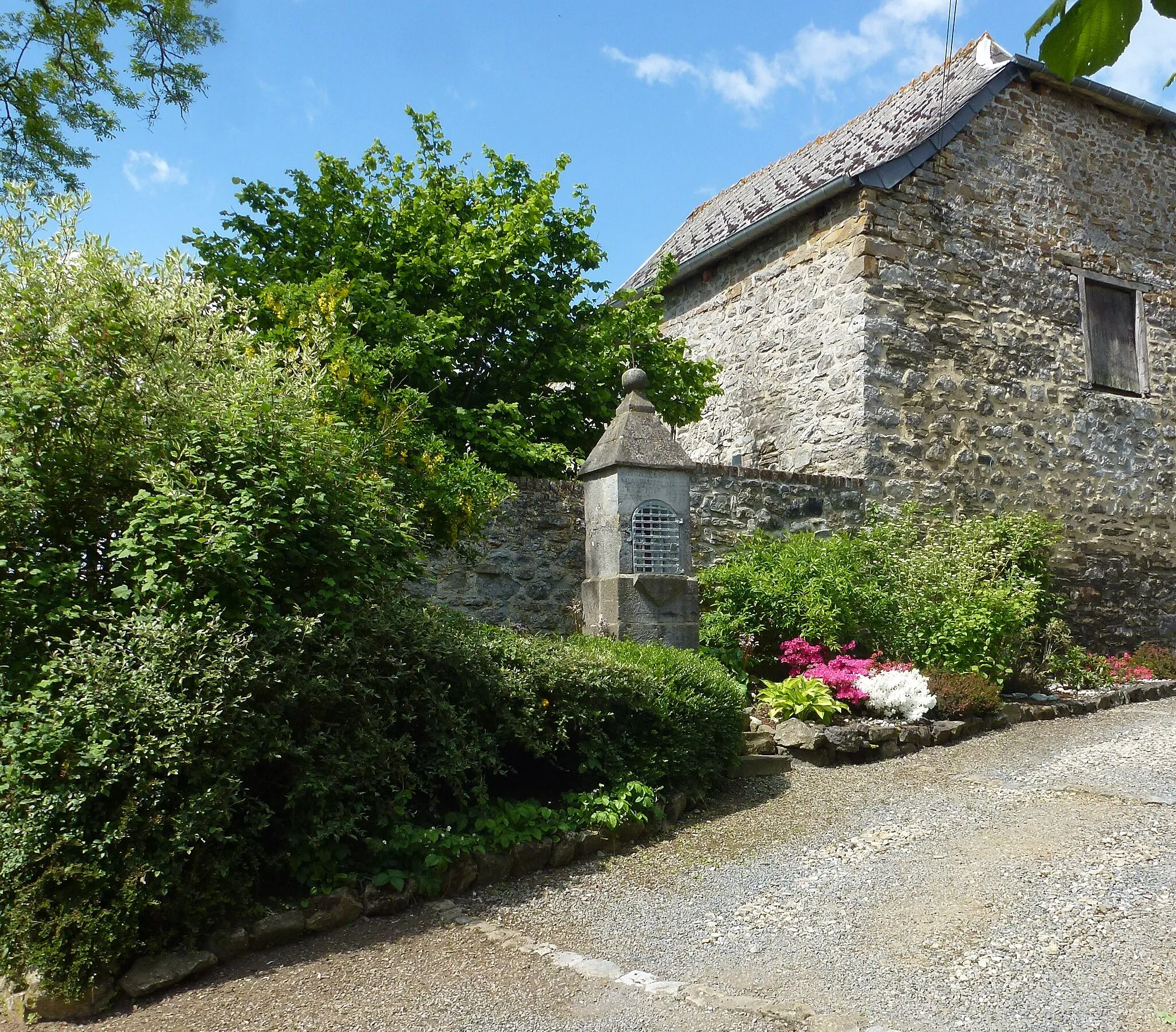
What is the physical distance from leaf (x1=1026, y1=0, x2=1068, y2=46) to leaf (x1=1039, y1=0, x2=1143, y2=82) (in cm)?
1

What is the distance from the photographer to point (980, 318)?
419 inches

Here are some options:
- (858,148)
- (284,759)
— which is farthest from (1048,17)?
(858,148)

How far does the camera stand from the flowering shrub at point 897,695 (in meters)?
7.10

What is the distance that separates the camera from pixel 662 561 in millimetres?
7406

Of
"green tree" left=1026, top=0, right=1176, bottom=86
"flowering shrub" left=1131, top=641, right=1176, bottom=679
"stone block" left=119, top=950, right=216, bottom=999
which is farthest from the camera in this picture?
"flowering shrub" left=1131, top=641, right=1176, bottom=679

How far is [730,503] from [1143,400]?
6.14m

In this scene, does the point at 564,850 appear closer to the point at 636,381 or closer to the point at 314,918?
the point at 314,918

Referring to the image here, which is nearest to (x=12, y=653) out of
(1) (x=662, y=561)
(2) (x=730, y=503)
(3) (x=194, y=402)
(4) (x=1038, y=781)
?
(3) (x=194, y=402)

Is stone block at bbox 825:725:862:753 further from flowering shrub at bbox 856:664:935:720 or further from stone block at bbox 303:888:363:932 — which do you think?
stone block at bbox 303:888:363:932

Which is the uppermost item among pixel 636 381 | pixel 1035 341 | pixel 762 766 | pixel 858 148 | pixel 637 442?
pixel 858 148

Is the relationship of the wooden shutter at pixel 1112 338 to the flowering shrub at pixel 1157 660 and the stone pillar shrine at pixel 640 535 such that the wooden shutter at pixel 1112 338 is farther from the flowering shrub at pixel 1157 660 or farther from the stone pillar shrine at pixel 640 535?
the stone pillar shrine at pixel 640 535

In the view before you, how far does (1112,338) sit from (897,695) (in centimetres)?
696

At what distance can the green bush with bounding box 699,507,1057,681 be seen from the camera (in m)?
7.77

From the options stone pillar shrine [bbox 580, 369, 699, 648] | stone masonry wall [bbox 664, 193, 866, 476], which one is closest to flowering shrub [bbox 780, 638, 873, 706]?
stone pillar shrine [bbox 580, 369, 699, 648]
